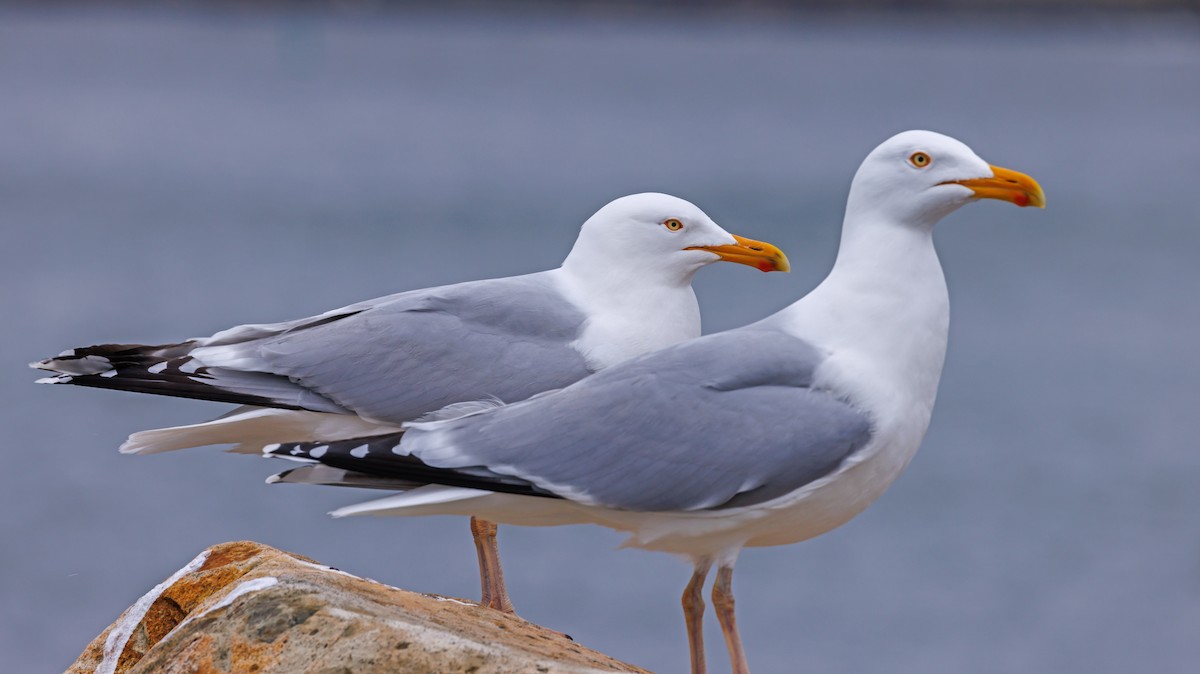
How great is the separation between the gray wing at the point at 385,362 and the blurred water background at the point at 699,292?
7930mm

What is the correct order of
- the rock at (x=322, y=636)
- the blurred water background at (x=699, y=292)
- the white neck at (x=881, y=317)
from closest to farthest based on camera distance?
1. the rock at (x=322, y=636)
2. the white neck at (x=881, y=317)
3. the blurred water background at (x=699, y=292)

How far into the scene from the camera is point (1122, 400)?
24.3m

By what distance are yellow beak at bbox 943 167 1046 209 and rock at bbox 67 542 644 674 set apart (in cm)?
191

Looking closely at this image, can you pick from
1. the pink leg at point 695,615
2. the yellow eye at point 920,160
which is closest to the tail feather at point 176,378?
the pink leg at point 695,615

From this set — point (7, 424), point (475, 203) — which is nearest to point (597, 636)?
point (7, 424)

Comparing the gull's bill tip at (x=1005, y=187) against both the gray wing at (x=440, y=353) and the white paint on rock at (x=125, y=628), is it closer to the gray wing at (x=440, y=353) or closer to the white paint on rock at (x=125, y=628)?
the gray wing at (x=440, y=353)

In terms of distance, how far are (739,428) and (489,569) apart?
1.67m

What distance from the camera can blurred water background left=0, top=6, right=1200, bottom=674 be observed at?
15.7 meters

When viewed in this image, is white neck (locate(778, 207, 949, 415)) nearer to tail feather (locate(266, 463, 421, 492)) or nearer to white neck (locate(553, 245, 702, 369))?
white neck (locate(553, 245, 702, 369))

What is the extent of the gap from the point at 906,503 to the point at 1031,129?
155ft

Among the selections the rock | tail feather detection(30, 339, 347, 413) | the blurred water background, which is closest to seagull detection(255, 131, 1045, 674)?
the rock

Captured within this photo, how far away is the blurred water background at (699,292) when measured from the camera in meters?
15.7

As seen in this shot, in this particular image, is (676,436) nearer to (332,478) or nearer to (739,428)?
(739,428)

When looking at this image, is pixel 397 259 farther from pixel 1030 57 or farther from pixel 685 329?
pixel 1030 57
